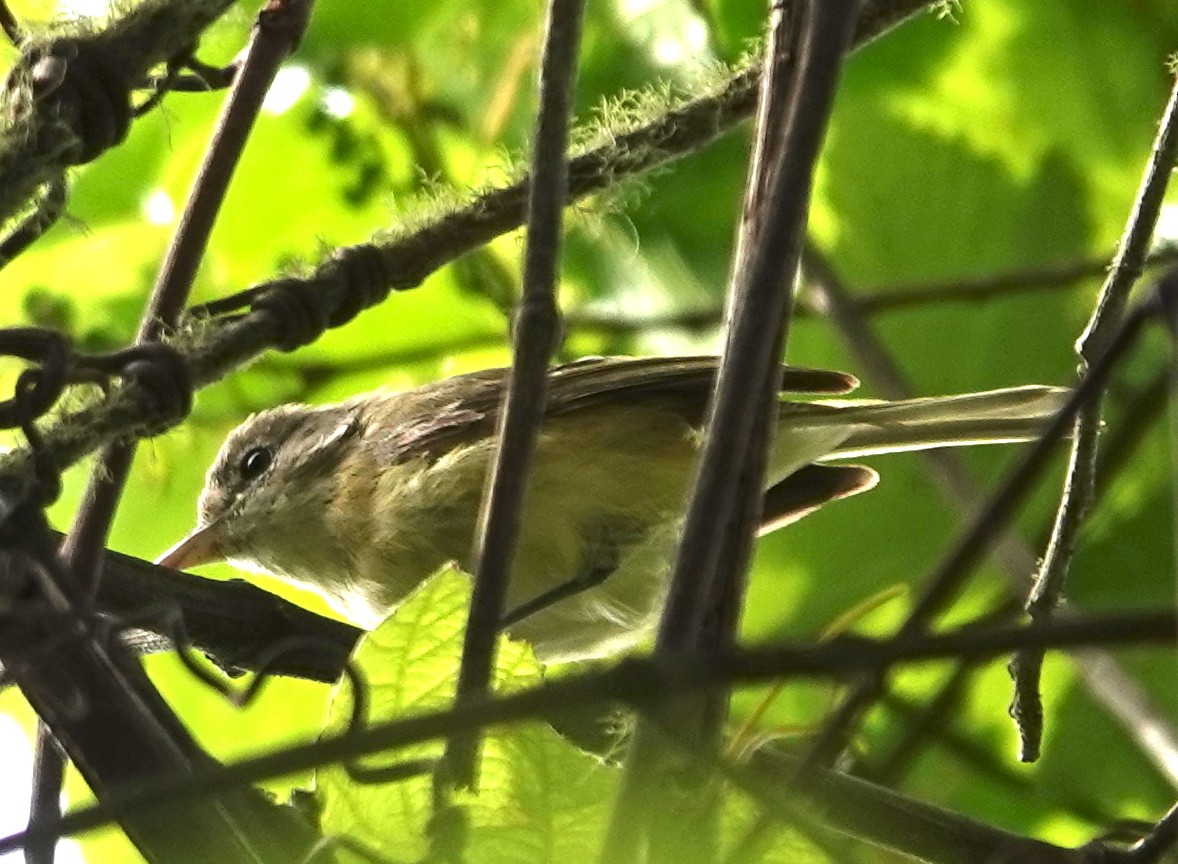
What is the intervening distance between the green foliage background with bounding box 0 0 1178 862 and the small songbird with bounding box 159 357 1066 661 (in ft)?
0.49

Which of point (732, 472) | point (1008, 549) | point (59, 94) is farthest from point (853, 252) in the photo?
point (732, 472)

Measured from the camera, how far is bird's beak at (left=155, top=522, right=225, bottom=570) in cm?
370

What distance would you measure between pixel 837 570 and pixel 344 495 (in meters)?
1.18

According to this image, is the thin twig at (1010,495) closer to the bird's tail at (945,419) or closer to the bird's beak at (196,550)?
the bird's tail at (945,419)

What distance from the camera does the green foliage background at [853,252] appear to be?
3547mm

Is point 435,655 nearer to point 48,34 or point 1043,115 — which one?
point 48,34

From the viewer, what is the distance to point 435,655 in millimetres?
1529

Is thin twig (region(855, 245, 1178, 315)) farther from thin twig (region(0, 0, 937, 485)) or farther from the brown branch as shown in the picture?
the brown branch

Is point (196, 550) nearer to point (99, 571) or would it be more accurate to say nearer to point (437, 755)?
point (99, 571)

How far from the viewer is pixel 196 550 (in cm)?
381

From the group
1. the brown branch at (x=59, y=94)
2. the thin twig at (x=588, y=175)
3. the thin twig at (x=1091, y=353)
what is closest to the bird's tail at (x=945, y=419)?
the thin twig at (x=588, y=175)

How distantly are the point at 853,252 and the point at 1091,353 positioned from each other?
2.02m

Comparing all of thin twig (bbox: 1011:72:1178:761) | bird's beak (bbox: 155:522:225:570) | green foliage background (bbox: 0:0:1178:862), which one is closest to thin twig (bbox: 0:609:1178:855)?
thin twig (bbox: 1011:72:1178:761)

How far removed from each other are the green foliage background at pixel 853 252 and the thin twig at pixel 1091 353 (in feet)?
5.39
